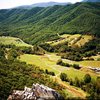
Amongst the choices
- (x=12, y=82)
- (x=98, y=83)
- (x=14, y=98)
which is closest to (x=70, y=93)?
(x=98, y=83)

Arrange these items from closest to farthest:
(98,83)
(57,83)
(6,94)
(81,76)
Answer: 1. (6,94)
2. (98,83)
3. (57,83)
4. (81,76)

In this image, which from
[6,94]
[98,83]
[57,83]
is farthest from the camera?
[57,83]

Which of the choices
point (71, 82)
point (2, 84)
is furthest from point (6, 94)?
point (71, 82)

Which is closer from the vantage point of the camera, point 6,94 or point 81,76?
point 6,94

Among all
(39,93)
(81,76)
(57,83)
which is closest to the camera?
(39,93)

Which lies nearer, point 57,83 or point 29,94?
point 29,94

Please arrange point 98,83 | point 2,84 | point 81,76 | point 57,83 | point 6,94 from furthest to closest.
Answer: point 81,76 → point 57,83 → point 98,83 → point 2,84 → point 6,94

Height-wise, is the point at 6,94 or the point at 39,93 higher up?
the point at 39,93

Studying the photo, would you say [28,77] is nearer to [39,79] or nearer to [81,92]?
[39,79]

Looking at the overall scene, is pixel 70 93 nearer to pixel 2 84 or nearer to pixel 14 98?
pixel 2 84
